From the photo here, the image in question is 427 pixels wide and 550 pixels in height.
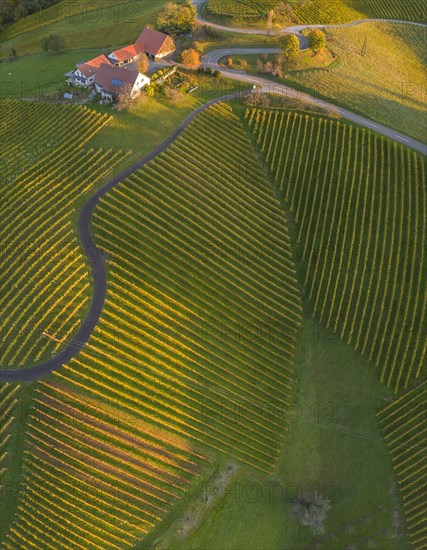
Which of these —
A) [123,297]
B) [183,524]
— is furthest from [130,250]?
[183,524]

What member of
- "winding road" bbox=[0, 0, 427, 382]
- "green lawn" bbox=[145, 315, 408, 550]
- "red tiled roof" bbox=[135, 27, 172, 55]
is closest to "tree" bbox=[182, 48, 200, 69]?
"winding road" bbox=[0, 0, 427, 382]

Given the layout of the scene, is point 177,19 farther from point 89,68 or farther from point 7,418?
point 7,418

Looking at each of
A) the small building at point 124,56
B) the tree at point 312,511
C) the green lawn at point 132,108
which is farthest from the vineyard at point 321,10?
the tree at point 312,511

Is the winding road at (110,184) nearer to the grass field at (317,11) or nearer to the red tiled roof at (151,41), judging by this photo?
the grass field at (317,11)

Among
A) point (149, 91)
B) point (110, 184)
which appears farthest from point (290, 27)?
point (110, 184)

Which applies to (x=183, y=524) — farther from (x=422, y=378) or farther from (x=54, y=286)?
(x=422, y=378)
